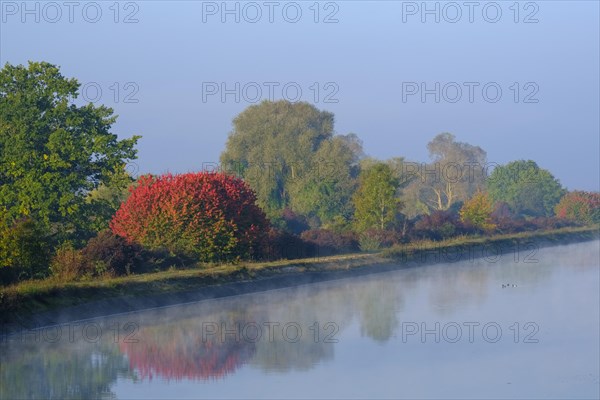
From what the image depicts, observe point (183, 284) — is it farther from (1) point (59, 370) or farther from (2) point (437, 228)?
(2) point (437, 228)

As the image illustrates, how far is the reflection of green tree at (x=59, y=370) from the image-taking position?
1591cm

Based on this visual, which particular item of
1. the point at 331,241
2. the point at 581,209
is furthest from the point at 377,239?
the point at 581,209

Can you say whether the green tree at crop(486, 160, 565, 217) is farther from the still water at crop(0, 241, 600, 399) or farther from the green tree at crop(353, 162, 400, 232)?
the still water at crop(0, 241, 600, 399)

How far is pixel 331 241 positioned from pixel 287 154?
4313cm

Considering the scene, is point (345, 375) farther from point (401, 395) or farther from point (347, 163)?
point (347, 163)

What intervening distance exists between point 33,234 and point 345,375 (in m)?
14.8

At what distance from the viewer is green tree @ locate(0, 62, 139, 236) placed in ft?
126

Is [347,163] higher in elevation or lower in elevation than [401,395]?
higher

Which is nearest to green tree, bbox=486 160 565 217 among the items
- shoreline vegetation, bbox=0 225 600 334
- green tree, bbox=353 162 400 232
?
green tree, bbox=353 162 400 232

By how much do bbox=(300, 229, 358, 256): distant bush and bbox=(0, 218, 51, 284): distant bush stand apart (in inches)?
691

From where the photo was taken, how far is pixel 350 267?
42.2m

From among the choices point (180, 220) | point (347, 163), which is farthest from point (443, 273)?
point (347, 163)

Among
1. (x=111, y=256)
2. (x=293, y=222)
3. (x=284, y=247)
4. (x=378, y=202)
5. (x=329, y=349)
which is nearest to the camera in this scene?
(x=329, y=349)

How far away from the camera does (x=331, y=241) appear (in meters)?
48.2
